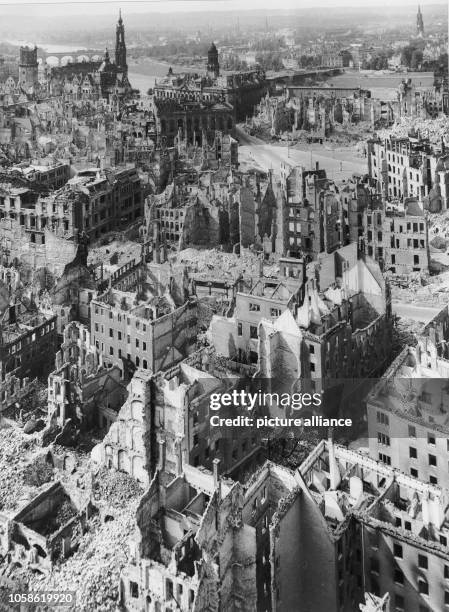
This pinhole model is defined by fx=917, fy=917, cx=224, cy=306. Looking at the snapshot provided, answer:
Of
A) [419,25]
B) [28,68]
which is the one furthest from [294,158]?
[419,25]

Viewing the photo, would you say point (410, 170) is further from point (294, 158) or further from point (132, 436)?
point (132, 436)

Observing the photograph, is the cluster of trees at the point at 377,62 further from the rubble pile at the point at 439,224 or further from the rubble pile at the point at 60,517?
the rubble pile at the point at 60,517

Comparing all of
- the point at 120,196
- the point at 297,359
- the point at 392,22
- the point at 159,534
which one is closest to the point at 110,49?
the point at 120,196

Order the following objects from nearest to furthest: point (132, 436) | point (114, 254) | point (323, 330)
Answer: point (132, 436)
point (323, 330)
point (114, 254)

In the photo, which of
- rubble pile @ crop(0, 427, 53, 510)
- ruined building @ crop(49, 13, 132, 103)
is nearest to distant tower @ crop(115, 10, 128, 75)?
ruined building @ crop(49, 13, 132, 103)

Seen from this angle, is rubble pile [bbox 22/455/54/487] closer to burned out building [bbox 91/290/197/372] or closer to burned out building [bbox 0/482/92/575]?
burned out building [bbox 0/482/92/575]

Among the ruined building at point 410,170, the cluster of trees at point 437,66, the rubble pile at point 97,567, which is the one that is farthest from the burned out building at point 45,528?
the cluster of trees at point 437,66
